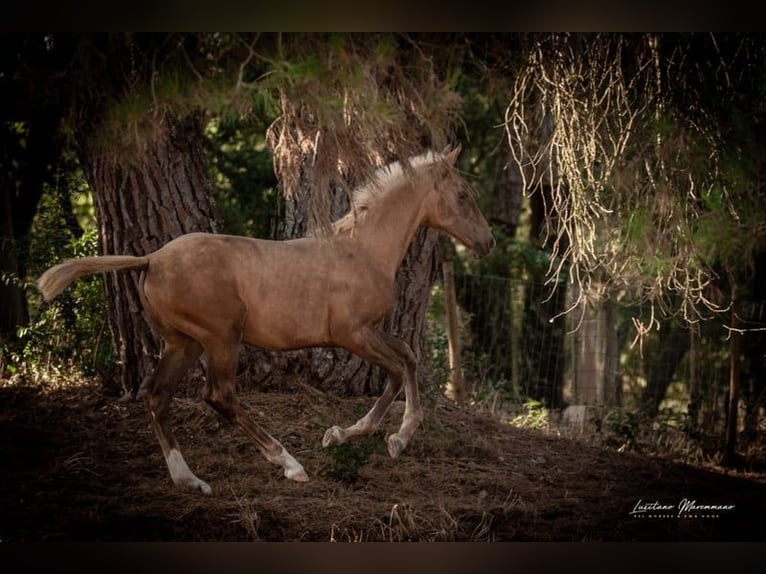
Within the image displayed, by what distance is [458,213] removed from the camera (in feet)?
16.0

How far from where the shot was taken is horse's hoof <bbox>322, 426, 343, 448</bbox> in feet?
15.7

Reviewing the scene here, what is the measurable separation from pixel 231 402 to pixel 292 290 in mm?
591

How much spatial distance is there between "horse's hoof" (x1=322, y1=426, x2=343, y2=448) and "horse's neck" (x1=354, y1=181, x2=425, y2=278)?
791 millimetres

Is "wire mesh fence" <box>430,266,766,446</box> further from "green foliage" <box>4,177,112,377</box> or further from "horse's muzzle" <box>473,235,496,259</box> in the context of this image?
"green foliage" <box>4,177,112,377</box>

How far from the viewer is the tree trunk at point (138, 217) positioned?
17.7 ft

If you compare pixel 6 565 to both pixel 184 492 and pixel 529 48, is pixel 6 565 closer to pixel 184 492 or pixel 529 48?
pixel 184 492

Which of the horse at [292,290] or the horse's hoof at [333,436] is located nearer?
the horse at [292,290]

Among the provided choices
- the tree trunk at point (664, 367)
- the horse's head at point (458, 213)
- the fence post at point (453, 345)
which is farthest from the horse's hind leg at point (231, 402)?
the tree trunk at point (664, 367)

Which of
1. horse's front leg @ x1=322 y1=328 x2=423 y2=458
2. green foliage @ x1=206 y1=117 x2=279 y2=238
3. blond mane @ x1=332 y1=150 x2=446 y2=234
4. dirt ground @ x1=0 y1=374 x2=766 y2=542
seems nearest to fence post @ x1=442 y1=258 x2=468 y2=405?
dirt ground @ x1=0 y1=374 x2=766 y2=542

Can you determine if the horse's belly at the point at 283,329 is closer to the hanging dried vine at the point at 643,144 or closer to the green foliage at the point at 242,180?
the hanging dried vine at the point at 643,144

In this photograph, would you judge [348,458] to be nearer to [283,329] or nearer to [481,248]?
[283,329]

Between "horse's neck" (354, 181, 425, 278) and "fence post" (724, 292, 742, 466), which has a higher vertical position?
"horse's neck" (354, 181, 425, 278)

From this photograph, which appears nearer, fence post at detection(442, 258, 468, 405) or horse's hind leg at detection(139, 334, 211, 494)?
horse's hind leg at detection(139, 334, 211, 494)

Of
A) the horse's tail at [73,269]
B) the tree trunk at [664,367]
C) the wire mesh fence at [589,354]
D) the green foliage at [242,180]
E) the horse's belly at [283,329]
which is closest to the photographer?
the horse's tail at [73,269]
